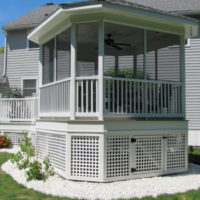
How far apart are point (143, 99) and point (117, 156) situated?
1.54 metres

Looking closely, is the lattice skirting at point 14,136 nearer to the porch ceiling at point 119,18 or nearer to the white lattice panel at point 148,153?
the porch ceiling at point 119,18

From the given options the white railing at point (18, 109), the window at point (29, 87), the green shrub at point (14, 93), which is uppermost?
the window at point (29, 87)

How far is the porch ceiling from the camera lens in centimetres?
594

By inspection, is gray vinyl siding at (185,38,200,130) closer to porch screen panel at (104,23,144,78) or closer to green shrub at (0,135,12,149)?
porch screen panel at (104,23,144,78)

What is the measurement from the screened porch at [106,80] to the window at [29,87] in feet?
15.1

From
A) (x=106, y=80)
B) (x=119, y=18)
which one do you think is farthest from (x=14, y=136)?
(x=119, y=18)

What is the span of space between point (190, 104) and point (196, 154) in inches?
97.4

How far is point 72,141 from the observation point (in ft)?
20.1

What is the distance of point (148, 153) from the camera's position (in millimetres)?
6516

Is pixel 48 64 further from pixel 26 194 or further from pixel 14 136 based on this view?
pixel 26 194

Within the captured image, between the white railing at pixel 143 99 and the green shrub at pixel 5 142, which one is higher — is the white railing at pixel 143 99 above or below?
above

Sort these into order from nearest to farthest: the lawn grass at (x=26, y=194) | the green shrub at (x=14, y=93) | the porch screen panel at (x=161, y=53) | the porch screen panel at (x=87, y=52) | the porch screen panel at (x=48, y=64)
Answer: the lawn grass at (x=26, y=194)
the porch screen panel at (x=161, y=53)
the porch screen panel at (x=87, y=52)
the porch screen panel at (x=48, y=64)
the green shrub at (x=14, y=93)

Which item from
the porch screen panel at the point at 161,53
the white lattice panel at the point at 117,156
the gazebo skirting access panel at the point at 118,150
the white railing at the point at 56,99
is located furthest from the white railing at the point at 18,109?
the white lattice panel at the point at 117,156

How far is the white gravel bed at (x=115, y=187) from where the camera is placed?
508 cm
